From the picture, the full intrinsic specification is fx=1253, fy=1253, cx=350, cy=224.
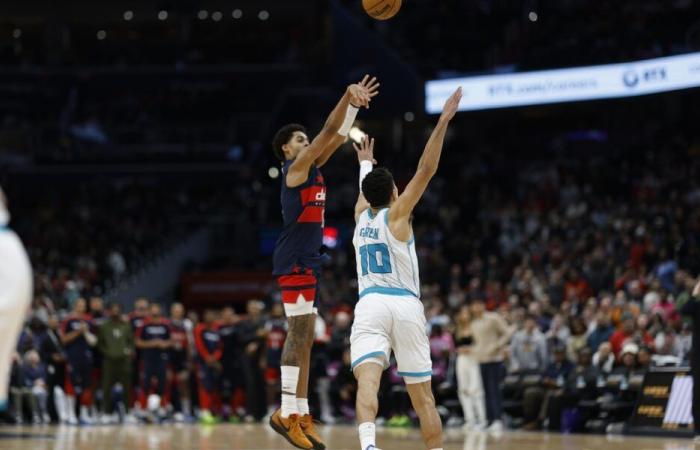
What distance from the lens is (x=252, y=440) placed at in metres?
15.5

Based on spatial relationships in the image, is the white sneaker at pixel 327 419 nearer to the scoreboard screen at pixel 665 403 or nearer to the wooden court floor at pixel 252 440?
the wooden court floor at pixel 252 440

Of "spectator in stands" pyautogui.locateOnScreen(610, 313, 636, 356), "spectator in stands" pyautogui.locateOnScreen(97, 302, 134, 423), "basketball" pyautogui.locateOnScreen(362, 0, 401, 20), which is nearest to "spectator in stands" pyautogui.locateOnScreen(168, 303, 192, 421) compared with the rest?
"spectator in stands" pyautogui.locateOnScreen(97, 302, 134, 423)

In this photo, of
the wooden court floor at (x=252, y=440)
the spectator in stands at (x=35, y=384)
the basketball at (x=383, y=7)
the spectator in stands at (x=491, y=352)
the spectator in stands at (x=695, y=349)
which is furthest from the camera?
the spectator in stands at (x=35, y=384)

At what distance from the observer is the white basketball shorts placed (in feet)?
31.6

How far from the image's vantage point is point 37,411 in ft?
72.4

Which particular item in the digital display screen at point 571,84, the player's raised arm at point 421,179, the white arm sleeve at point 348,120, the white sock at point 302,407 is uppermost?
the digital display screen at point 571,84

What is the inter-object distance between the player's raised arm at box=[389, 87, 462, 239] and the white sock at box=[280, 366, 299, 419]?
1.71m

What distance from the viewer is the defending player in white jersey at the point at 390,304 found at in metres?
9.51

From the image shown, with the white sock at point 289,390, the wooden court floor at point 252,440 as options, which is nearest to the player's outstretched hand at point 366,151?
the white sock at point 289,390

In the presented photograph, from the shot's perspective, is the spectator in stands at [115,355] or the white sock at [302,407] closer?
the white sock at [302,407]

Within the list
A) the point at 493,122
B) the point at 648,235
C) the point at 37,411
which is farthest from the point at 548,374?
the point at 493,122

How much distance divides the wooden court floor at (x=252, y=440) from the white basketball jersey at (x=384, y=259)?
4291mm

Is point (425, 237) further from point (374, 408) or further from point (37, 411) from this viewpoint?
point (374, 408)

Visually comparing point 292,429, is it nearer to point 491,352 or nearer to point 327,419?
point 491,352
